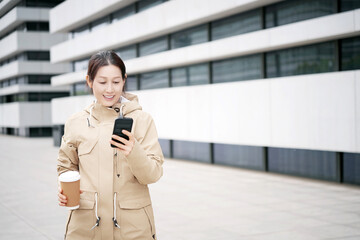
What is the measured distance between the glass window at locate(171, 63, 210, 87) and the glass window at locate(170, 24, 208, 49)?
0.96 metres

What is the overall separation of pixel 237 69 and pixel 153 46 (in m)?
6.27

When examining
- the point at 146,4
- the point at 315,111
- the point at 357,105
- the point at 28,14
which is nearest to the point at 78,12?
the point at 146,4

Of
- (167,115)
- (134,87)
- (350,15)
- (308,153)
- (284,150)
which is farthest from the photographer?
(134,87)

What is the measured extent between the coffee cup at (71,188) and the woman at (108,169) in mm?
60

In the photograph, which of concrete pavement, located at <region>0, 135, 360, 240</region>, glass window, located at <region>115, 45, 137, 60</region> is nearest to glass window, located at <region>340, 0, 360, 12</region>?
concrete pavement, located at <region>0, 135, 360, 240</region>

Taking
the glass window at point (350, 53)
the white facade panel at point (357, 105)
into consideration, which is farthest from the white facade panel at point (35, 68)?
the white facade panel at point (357, 105)

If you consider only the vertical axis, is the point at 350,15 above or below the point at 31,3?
below

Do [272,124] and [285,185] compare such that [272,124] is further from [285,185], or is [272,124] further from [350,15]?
[350,15]

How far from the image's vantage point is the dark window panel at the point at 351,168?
472 inches

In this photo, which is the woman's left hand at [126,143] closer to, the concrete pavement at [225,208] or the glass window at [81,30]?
the concrete pavement at [225,208]

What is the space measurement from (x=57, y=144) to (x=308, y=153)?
1873cm

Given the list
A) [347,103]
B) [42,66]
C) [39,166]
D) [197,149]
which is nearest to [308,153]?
[347,103]

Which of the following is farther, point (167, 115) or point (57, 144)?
point (57, 144)

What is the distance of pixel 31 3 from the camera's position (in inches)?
1538
